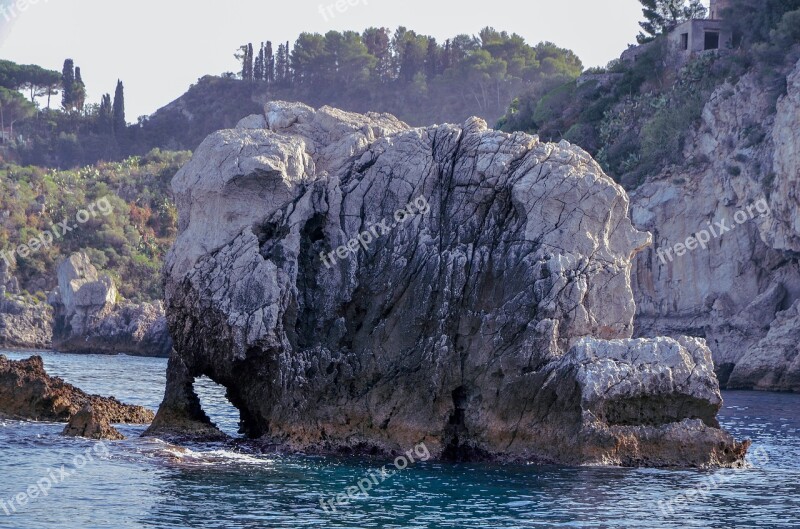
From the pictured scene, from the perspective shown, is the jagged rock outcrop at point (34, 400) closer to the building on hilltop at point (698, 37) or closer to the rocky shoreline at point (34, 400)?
the rocky shoreline at point (34, 400)

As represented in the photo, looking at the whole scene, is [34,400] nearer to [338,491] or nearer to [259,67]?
[338,491]

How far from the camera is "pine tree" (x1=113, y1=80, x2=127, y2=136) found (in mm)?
148375

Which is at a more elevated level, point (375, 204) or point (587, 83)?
point (587, 83)

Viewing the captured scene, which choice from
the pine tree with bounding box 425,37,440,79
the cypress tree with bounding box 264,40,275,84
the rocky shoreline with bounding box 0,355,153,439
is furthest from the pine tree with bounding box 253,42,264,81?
the rocky shoreline with bounding box 0,355,153,439

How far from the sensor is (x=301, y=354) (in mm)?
28938

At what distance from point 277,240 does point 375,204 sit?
8.34 ft

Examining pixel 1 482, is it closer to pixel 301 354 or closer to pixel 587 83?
pixel 301 354

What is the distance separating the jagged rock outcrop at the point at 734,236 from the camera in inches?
2238

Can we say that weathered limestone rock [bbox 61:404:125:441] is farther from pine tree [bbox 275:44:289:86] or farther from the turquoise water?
pine tree [bbox 275:44:289:86]

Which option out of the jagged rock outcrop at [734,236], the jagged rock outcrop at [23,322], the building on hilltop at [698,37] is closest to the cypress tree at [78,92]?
the jagged rock outcrop at [23,322]

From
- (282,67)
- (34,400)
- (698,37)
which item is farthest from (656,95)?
(282,67)

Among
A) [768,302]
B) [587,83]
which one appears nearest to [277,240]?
[768,302]

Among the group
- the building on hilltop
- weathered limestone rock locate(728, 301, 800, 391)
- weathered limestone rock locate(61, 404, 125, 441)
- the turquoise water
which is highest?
the building on hilltop

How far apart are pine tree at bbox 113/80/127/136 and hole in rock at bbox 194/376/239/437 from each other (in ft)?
327
